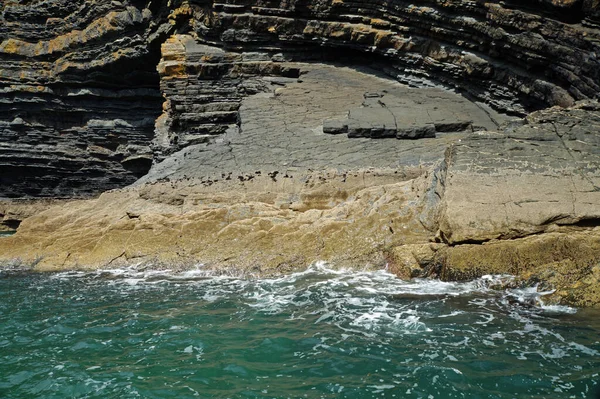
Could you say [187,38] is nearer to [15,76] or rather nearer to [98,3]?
[98,3]

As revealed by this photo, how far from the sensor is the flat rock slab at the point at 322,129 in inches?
539

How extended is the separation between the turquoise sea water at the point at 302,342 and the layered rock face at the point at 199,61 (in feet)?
26.2

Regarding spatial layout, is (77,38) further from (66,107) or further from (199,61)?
(199,61)

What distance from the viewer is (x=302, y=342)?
6.39 m

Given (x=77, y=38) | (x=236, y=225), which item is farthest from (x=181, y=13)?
(x=236, y=225)

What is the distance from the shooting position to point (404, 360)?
19.0ft

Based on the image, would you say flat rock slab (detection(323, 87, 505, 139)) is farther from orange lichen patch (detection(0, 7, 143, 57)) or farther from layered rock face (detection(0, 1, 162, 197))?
layered rock face (detection(0, 1, 162, 197))

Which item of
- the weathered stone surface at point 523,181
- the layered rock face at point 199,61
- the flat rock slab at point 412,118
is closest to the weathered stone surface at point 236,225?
the weathered stone surface at point 523,181

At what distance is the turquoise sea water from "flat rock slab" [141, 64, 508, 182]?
17.4ft

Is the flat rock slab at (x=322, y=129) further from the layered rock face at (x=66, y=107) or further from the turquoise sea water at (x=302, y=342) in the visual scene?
the layered rock face at (x=66, y=107)

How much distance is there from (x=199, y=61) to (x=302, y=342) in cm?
1426

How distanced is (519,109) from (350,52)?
682 centimetres

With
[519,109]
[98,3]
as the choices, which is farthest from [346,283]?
[98,3]

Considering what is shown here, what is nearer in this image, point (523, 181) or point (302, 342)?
point (302, 342)
